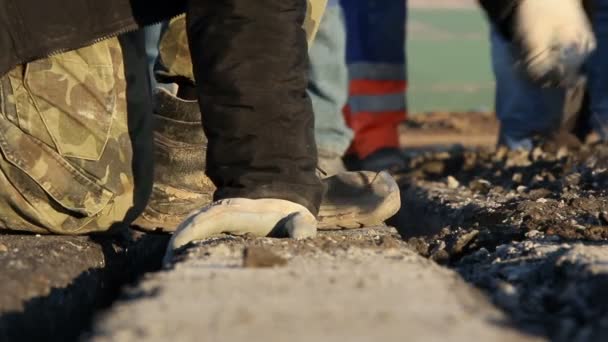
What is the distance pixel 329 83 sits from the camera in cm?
420

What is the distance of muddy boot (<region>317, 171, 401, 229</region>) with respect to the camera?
2830 mm

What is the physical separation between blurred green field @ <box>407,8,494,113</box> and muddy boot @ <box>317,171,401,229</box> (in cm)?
486

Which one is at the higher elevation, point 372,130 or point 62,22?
point 62,22

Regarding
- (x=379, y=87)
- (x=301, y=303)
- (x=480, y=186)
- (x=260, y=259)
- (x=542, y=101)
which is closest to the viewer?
(x=301, y=303)

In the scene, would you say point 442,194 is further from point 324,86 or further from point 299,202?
point 299,202

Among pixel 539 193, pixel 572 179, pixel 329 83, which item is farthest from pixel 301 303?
pixel 329 83

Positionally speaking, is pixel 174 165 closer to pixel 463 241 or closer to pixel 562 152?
pixel 463 241

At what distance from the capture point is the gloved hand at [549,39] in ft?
8.72

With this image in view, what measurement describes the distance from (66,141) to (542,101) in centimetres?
291

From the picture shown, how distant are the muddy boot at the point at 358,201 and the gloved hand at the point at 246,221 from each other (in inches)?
14.2

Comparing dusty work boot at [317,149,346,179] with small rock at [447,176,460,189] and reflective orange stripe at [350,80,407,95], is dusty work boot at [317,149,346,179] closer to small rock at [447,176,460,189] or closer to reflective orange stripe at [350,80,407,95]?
small rock at [447,176,460,189]

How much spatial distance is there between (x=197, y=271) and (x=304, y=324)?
39 centimetres

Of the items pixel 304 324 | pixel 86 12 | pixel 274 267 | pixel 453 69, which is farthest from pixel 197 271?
pixel 453 69

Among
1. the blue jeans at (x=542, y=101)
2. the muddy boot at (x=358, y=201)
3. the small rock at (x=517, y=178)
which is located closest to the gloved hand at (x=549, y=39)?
the muddy boot at (x=358, y=201)
